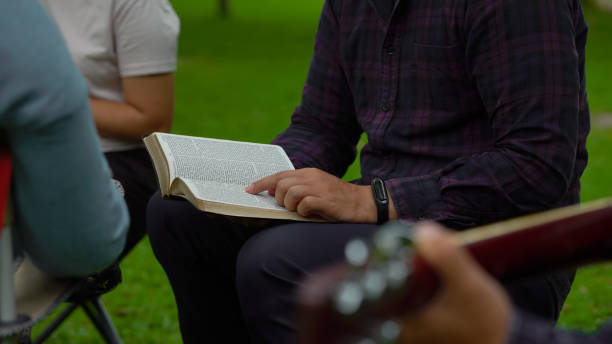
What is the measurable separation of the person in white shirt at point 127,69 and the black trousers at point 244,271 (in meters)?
0.46

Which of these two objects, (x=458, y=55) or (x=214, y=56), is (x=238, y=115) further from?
(x=458, y=55)

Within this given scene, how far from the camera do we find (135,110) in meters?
2.54

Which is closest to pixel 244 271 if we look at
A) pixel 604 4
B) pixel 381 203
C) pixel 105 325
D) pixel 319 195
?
pixel 319 195

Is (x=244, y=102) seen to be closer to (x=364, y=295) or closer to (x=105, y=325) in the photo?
(x=105, y=325)

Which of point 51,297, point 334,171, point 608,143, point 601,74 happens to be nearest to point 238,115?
point 608,143

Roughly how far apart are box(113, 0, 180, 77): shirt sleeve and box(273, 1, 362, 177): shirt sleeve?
53 centimetres

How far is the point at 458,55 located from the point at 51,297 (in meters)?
1.07

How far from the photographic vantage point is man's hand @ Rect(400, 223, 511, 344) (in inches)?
31.5

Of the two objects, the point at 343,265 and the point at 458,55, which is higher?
the point at 343,265

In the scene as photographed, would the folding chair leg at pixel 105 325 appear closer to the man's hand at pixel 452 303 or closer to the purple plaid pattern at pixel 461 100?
the purple plaid pattern at pixel 461 100

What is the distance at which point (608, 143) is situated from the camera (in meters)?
6.80

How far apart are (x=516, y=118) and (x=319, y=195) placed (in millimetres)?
465

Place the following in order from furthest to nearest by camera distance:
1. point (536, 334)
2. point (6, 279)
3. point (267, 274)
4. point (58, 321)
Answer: point (58, 321) → point (267, 274) → point (6, 279) → point (536, 334)

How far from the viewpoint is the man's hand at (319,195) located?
1756 millimetres
